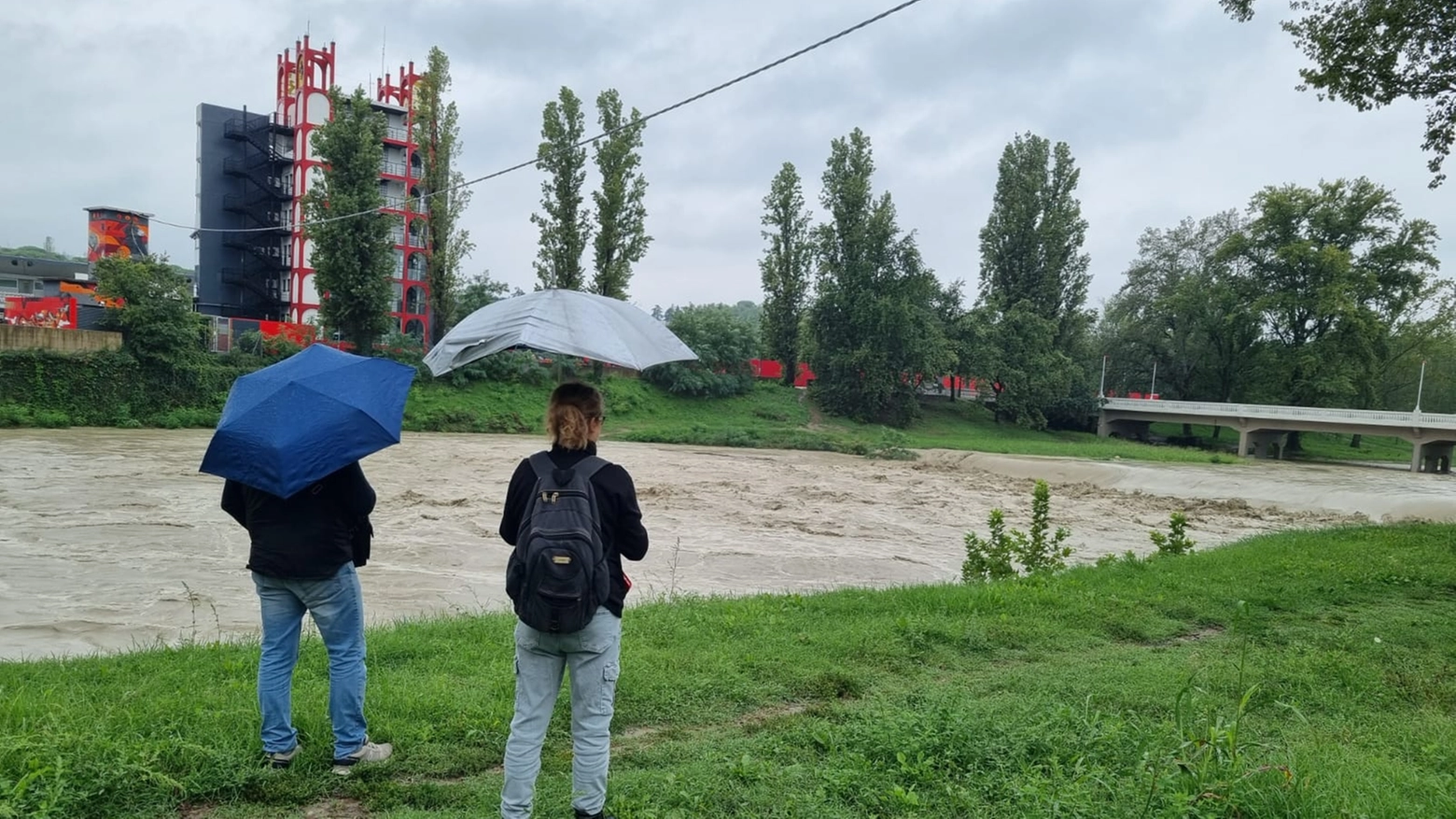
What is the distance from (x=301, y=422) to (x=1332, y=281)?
6118 cm

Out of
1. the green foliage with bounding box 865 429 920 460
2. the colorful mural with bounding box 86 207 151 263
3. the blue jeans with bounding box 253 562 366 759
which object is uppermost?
the colorful mural with bounding box 86 207 151 263

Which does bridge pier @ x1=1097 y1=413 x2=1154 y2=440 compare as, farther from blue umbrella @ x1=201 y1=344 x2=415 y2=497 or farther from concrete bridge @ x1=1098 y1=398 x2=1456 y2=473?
blue umbrella @ x1=201 y1=344 x2=415 y2=497

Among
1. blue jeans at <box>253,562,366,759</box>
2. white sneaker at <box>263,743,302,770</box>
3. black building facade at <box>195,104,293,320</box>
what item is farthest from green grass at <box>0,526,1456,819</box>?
black building facade at <box>195,104,293,320</box>

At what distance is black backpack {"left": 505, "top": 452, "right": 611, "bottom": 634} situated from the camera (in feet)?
10.6

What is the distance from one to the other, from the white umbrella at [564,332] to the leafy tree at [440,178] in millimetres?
47186

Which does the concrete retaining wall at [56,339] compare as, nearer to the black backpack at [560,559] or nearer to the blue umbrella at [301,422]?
the blue umbrella at [301,422]

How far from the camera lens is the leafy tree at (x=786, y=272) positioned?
2288 inches

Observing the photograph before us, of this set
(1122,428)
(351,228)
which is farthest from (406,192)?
(1122,428)

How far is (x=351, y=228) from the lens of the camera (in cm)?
4081

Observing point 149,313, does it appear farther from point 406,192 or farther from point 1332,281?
point 1332,281

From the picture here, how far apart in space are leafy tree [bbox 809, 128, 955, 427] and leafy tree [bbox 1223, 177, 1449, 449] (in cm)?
2060

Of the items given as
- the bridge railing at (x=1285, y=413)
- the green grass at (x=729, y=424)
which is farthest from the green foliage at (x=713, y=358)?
the bridge railing at (x=1285, y=413)

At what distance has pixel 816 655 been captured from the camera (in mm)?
6234

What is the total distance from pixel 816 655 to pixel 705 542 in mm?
9661
